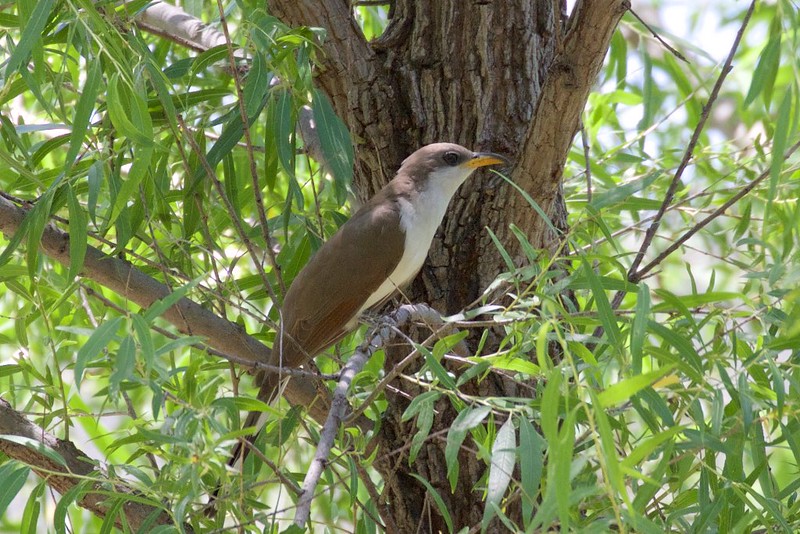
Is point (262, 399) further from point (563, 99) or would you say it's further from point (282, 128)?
point (563, 99)

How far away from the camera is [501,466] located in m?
1.60

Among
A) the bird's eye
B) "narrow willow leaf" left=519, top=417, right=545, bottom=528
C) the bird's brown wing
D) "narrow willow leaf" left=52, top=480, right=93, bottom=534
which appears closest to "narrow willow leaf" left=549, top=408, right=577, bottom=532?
"narrow willow leaf" left=519, top=417, right=545, bottom=528

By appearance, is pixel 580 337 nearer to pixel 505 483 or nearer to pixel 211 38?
pixel 505 483

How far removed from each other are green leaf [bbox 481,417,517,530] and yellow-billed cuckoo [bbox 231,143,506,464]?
3.91 feet

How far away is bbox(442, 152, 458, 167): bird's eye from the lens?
2713mm

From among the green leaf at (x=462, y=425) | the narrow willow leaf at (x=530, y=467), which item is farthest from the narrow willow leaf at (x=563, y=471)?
the green leaf at (x=462, y=425)

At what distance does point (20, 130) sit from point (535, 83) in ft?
4.66

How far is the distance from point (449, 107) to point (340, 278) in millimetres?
672

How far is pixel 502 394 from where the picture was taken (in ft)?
8.41

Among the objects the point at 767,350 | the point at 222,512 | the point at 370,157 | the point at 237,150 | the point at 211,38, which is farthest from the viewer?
the point at 237,150

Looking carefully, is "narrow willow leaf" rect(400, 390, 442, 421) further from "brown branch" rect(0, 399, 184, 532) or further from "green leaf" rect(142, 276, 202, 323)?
"brown branch" rect(0, 399, 184, 532)

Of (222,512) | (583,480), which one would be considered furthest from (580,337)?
(222,512)

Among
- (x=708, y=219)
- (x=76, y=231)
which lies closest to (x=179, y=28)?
(x=76, y=231)

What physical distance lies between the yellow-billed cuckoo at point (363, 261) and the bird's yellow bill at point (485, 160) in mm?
118
